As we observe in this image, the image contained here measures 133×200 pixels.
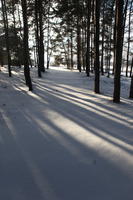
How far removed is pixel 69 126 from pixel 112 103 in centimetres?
314

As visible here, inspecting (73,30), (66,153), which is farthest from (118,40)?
(73,30)

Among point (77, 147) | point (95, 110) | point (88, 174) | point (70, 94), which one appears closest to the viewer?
point (88, 174)

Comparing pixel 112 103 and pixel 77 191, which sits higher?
pixel 112 103

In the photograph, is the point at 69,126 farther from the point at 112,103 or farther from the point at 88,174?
the point at 112,103

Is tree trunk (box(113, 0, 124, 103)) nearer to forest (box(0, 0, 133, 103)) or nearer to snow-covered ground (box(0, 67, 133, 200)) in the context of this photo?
forest (box(0, 0, 133, 103))

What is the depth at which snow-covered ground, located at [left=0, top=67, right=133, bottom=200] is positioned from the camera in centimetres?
277

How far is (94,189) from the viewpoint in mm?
2777

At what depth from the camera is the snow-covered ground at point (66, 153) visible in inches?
109

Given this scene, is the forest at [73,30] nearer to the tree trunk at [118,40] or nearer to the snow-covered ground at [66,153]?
the tree trunk at [118,40]

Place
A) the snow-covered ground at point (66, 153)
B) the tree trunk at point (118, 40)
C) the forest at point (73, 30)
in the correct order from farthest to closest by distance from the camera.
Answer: the forest at point (73, 30)
the tree trunk at point (118, 40)
the snow-covered ground at point (66, 153)

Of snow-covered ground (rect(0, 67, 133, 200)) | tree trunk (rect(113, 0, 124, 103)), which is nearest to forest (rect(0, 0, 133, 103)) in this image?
tree trunk (rect(113, 0, 124, 103))

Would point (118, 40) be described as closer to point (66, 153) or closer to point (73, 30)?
point (66, 153)

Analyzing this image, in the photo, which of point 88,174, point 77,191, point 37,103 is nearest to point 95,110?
point 37,103

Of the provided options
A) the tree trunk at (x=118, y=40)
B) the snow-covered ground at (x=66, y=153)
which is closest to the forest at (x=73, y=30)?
the tree trunk at (x=118, y=40)
